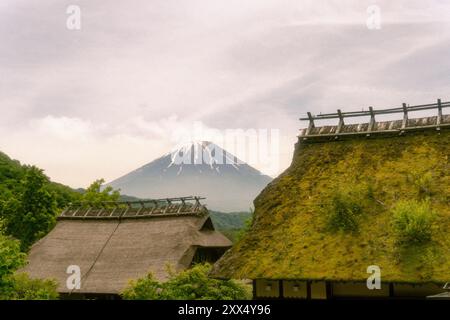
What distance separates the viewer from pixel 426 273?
1439 centimetres

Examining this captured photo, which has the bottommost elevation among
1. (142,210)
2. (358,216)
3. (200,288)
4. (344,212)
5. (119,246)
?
(200,288)

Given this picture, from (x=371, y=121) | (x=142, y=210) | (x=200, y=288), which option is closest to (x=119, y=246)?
(x=142, y=210)

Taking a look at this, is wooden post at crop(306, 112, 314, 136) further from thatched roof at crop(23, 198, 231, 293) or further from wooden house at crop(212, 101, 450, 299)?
thatched roof at crop(23, 198, 231, 293)

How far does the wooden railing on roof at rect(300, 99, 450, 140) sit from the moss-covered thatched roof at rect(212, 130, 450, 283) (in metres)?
0.34

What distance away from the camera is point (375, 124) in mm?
21594

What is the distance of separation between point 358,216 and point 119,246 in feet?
54.6

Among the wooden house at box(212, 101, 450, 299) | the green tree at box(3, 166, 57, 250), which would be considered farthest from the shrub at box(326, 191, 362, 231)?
the green tree at box(3, 166, 57, 250)

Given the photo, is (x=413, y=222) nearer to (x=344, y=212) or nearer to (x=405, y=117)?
(x=344, y=212)

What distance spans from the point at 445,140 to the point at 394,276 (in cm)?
693

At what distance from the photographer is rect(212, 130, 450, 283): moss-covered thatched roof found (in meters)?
15.4

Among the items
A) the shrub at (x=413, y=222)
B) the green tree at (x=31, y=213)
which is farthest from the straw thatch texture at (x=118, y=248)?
the shrub at (x=413, y=222)
